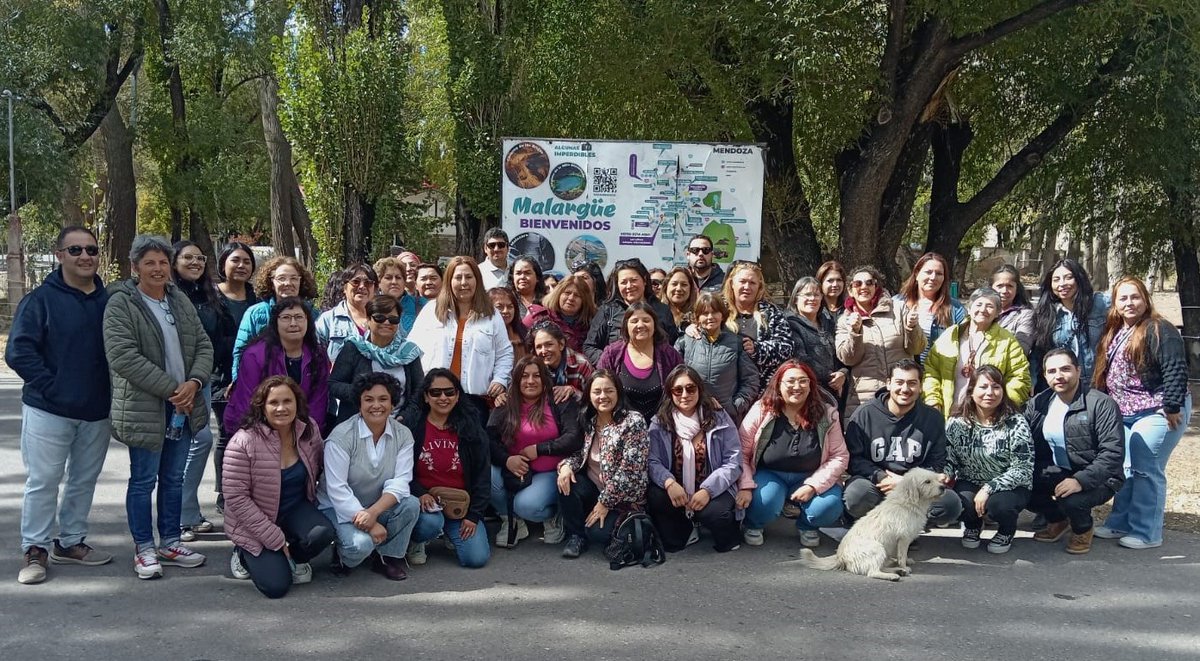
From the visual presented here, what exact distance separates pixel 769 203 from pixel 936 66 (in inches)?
108

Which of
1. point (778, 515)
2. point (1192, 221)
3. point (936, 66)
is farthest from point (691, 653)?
point (1192, 221)

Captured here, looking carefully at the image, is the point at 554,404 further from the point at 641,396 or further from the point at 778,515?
the point at 778,515

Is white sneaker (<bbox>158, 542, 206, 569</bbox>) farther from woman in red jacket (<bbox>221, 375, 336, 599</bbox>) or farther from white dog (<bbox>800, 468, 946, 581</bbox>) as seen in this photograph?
white dog (<bbox>800, 468, 946, 581</bbox>)

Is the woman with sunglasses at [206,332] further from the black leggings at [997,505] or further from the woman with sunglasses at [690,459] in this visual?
the black leggings at [997,505]

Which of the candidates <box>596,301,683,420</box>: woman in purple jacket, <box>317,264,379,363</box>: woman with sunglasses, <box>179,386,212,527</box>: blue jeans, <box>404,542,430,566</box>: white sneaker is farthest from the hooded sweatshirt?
<box>179,386,212,527</box>: blue jeans

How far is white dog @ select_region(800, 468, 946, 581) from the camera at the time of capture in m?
5.61

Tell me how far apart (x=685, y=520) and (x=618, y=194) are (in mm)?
5176

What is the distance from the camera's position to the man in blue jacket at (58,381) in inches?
202

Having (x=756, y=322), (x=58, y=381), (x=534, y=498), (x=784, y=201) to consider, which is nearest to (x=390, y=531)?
(x=534, y=498)

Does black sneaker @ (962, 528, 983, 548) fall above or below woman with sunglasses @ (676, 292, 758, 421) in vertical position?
below

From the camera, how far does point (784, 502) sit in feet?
20.5

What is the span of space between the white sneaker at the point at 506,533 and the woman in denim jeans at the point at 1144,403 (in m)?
3.69

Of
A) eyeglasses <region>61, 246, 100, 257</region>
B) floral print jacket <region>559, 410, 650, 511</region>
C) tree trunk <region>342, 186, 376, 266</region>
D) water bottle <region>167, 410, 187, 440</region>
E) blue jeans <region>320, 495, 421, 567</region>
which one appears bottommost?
blue jeans <region>320, 495, 421, 567</region>

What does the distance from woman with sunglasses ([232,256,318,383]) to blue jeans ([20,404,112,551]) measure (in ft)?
3.27
